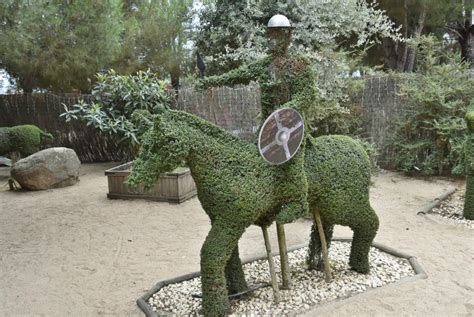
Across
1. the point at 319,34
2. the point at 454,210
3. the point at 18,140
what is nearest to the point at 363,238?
the point at 454,210

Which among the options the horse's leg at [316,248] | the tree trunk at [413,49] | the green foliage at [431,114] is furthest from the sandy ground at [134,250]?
the tree trunk at [413,49]

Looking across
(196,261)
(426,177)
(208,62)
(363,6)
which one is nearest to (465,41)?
(363,6)

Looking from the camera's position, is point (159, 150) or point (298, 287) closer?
point (159, 150)

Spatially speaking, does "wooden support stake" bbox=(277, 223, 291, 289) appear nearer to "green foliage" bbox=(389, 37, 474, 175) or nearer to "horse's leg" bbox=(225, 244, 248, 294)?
"horse's leg" bbox=(225, 244, 248, 294)

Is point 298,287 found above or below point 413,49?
below

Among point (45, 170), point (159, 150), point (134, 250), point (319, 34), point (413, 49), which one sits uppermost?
point (319, 34)

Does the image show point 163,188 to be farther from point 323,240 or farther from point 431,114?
point 431,114

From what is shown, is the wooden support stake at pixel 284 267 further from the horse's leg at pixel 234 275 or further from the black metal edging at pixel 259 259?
the black metal edging at pixel 259 259

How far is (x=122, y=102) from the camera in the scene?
33.7 feet

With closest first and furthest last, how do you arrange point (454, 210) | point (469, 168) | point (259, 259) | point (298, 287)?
1. point (298, 287)
2. point (259, 259)
3. point (469, 168)
4. point (454, 210)

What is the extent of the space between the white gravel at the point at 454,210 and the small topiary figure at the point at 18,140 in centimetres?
904

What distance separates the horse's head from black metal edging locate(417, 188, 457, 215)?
197 inches

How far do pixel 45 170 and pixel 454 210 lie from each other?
7.93 metres

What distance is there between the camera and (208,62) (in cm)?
1165
